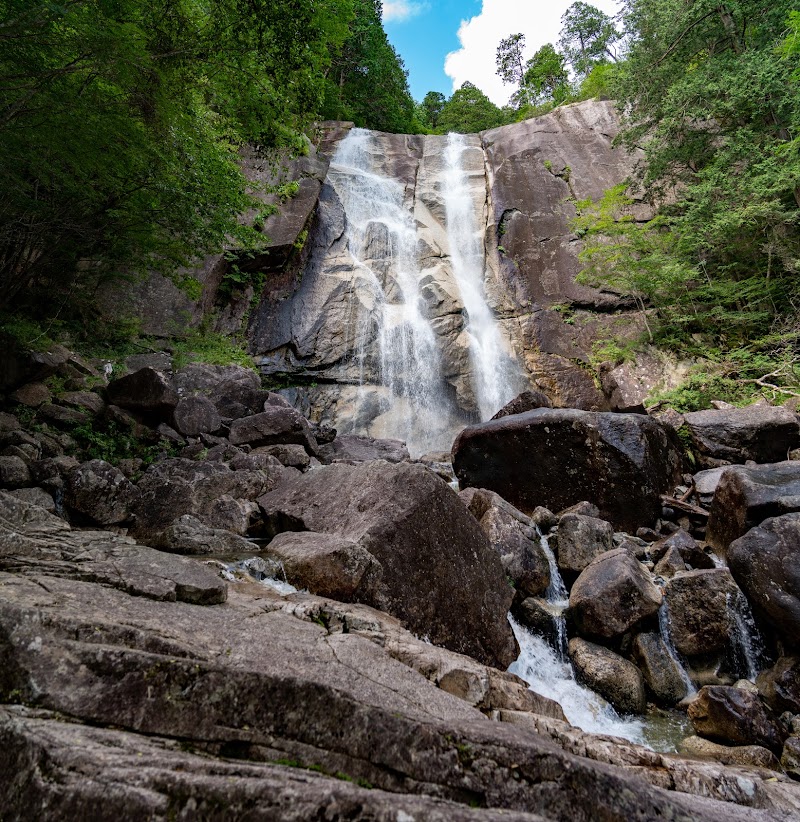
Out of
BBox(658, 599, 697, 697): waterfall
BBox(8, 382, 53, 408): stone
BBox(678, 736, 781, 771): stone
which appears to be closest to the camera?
BBox(678, 736, 781, 771): stone

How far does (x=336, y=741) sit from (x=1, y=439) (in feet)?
22.5

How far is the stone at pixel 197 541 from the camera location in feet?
16.6

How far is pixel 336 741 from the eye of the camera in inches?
68.3

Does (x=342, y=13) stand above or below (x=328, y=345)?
above

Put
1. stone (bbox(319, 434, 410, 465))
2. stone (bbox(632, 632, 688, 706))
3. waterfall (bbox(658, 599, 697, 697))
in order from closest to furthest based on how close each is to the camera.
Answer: stone (bbox(632, 632, 688, 706)) → waterfall (bbox(658, 599, 697, 697)) → stone (bbox(319, 434, 410, 465))

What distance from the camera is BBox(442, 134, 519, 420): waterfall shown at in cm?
1744

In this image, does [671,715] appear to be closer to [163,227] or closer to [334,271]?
[163,227]

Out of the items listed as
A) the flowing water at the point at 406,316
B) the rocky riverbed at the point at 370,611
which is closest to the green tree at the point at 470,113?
the flowing water at the point at 406,316

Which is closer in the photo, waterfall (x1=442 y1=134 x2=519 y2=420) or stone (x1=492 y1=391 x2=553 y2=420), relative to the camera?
stone (x1=492 y1=391 x2=553 y2=420)

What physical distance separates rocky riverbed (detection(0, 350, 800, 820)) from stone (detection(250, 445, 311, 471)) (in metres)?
0.08

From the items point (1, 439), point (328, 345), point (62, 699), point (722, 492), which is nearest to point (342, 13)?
point (328, 345)

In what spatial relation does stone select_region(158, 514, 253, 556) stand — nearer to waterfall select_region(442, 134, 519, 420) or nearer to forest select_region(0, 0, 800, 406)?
forest select_region(0, 0, 800, 406)

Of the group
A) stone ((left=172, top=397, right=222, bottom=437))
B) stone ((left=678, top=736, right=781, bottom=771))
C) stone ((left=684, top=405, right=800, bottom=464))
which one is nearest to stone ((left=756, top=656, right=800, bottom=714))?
stone ((left=678, top=736, right=781, bottom=771))

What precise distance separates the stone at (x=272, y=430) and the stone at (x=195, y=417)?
420mm
